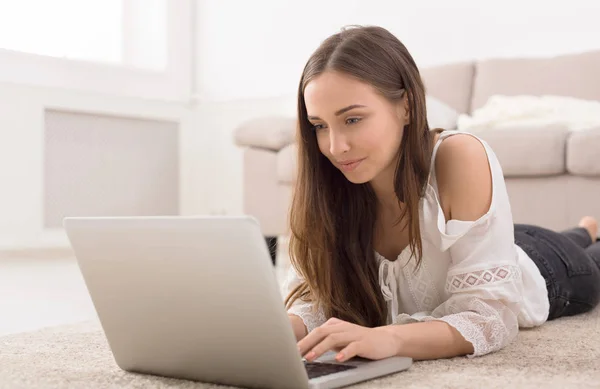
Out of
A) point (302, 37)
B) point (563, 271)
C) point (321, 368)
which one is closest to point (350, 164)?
point (321, 368)

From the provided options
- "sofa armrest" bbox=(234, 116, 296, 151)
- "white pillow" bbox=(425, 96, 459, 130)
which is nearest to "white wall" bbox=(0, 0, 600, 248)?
"white pillow" bbox=(425, 96, 459, 130)

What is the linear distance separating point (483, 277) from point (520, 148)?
64.8 inches

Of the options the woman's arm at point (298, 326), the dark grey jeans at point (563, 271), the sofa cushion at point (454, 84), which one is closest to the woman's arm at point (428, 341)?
the woman's arm at point (298, 326)

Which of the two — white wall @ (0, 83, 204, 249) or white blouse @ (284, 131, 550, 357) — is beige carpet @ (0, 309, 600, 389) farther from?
white wall @ (0, 83, 204, 249)

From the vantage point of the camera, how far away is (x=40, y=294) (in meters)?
2.43

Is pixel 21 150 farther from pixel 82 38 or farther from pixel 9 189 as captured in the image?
pixel 82 38

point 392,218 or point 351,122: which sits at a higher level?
point 351,122

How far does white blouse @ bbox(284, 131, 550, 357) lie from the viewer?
127 cm

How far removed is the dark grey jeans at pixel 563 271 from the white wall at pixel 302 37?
86.9 inches

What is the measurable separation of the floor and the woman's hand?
888 mm

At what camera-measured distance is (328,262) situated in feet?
4.58

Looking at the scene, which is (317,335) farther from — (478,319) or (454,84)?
(454,84)

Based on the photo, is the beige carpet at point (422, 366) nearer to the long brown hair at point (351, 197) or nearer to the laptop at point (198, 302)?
the laptop at point (198, 302)

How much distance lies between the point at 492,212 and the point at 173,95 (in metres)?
3.72
